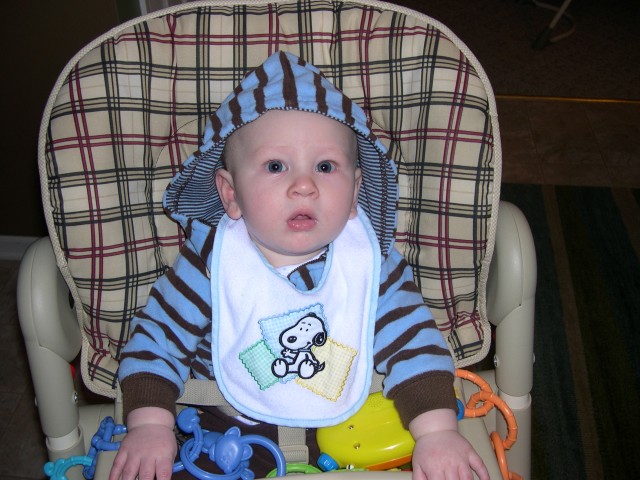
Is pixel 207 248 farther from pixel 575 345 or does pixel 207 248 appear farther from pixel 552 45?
pixel 552 45

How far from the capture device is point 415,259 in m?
1.00

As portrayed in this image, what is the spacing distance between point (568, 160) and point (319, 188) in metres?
1.86

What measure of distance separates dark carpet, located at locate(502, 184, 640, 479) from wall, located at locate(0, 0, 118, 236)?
1332mm

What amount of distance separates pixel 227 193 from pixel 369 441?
0.38m

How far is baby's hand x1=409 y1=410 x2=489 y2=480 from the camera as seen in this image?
2.61ft

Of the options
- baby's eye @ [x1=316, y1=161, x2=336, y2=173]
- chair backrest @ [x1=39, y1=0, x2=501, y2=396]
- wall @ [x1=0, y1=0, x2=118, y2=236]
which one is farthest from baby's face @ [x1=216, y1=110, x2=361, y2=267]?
wall @ [x1=0, y1=0, x2=118, y2=236]

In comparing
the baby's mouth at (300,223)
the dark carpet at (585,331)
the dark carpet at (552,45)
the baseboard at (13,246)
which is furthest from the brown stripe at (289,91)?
the dark carpet at (552,45)

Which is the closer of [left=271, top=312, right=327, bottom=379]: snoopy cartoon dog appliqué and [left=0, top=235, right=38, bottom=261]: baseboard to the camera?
[left=271, top=312, right=327, bottom=379]: snoopy cartoon dog appliqué

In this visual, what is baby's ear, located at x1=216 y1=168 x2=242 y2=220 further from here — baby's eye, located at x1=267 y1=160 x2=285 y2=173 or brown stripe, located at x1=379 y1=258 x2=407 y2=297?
brown stripe, located at x1=379 y1=258 x2=407 y2=297

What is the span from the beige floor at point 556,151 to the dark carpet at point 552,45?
0.12 meters

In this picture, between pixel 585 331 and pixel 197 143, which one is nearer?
pixel 197 143

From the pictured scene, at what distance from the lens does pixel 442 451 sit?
81cm

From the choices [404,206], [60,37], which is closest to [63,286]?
[404,206]

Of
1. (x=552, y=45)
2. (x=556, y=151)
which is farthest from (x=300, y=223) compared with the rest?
(x=552, y=45)
